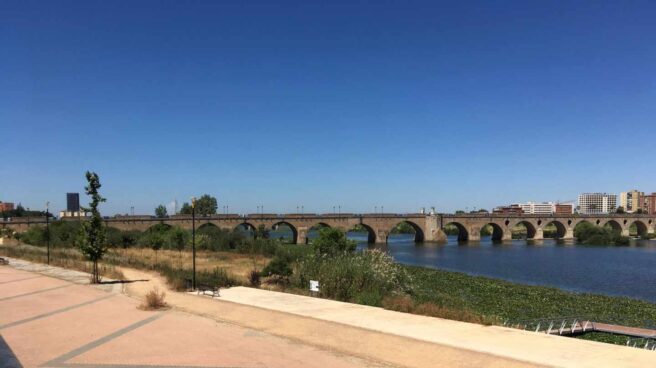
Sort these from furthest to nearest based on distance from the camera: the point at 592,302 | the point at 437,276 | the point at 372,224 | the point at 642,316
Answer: the point at 372,224
the point at 437,276
the point at 592,302
the point at 642,316

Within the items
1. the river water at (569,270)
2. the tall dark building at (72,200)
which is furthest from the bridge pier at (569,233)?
the tall dark building at (72,200)

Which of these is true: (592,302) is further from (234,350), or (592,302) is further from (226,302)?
(234,350)

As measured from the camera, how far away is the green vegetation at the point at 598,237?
262ft

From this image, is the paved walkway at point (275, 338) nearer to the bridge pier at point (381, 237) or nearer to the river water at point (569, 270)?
the river water at point (569, 270)

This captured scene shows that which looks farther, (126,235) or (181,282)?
(126,235)

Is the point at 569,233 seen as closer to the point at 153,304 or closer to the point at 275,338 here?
the point at 153,304

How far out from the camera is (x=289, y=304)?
49.8 feet

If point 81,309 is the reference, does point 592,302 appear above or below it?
below

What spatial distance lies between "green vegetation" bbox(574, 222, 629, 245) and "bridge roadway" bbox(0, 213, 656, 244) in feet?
30.8

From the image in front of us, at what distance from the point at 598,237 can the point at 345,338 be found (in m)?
83.4

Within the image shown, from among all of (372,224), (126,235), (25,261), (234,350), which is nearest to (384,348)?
(234,350)

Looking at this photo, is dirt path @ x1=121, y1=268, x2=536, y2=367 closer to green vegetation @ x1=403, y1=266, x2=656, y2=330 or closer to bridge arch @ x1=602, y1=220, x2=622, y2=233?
green vegetation @ x1=403, y1=266, x2=656, y2=330

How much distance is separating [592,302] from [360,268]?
14201mm

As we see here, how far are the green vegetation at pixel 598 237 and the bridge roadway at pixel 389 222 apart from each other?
370 inches
